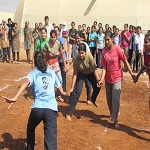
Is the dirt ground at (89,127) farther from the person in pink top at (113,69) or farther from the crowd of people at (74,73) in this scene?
the person in pink top at (113,69)

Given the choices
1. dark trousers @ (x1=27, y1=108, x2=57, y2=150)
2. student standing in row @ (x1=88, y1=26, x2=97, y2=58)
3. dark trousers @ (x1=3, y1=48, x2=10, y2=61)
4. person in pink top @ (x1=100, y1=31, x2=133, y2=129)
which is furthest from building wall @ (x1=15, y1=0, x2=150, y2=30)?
dark trousers @ (x1=27, y1=108, x2=57, y2=150)

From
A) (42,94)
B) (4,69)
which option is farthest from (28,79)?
(4,69)

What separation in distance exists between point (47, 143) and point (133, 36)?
33.9 feet

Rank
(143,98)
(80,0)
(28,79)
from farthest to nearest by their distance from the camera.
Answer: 1. (80,0)
2. (143,98)
3. (28,79)

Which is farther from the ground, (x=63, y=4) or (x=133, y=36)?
(x=63, y=4)

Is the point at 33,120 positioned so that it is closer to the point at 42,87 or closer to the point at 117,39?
the point at 42,87

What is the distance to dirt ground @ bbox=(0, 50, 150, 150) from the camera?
6207 mm

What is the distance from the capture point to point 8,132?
6.62 metres

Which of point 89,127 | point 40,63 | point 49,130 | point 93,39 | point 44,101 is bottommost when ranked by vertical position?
point 89,127

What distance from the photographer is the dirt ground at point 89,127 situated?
244 inches

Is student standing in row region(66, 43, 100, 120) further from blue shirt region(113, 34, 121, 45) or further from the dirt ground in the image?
blue shirt region(113, 34, 121, 45)

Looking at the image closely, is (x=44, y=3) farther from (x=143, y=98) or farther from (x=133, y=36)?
(x=143, y=98)

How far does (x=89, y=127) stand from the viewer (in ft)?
23.6

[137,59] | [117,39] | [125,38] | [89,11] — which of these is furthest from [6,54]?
[89,11]
